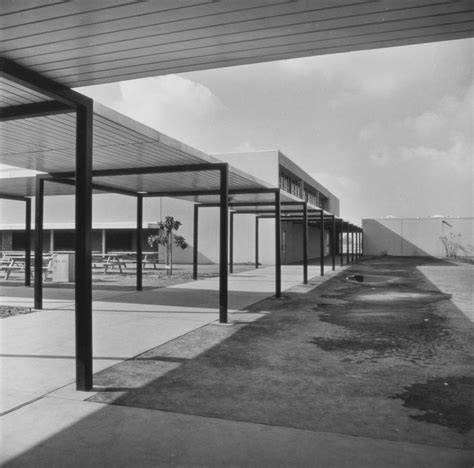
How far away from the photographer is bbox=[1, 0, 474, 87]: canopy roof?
9.81 ft

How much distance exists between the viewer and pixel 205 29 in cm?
331

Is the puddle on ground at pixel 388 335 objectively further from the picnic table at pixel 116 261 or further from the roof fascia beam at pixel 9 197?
the picnic table at pixel 116 261

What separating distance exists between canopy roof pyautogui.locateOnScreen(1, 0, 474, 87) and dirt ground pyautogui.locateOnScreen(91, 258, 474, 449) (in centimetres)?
298

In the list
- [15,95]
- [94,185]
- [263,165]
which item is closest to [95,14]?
[15,95]

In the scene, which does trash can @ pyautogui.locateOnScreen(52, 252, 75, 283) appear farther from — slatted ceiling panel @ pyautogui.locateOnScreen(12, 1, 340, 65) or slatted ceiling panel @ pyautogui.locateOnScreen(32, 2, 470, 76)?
slatted ceiling panel @ pyautogui.locateOnScreen(12, 1, 340, 65)

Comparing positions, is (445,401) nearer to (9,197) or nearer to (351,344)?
(351,344)

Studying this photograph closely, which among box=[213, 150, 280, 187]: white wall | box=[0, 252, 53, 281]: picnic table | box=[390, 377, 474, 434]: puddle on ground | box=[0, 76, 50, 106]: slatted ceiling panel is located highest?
box=[213, 150, 280, 187]: white wall

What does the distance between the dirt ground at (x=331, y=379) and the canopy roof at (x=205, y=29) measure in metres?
2.98

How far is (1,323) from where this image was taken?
25.8 feet

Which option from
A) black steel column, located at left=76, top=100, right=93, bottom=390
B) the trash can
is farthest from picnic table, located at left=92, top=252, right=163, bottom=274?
black steel column, located at left=76, top=100, right=93, bottom=390

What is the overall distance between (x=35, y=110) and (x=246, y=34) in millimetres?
2562

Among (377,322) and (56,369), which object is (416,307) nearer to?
(377,322)

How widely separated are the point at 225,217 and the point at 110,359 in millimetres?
3594

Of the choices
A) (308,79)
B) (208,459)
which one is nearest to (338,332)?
(208,459)
